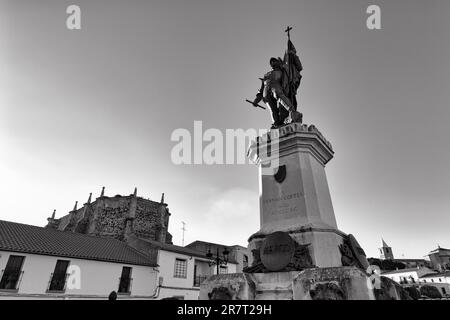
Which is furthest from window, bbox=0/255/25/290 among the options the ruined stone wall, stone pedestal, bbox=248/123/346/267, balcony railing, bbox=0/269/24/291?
the ruined stone wall

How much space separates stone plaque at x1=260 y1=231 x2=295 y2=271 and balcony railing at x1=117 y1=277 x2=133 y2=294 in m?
19.5

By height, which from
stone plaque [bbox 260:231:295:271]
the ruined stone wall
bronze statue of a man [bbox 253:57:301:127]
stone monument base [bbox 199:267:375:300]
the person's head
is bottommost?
stone monument base [bbox 199:267:375:300]

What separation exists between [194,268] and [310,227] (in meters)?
24.0

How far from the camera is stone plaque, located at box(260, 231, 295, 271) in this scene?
3.53m

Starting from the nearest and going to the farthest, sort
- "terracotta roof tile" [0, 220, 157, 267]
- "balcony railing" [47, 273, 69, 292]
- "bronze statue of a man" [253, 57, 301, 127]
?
1. "bronze statue of a man" [253, 57, 301, 127]
2. "balcony railing" [47, 273, 69, 292]
3. "terracotta roof tile" [0, 220, 157, 267]

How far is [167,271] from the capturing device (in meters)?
22.8

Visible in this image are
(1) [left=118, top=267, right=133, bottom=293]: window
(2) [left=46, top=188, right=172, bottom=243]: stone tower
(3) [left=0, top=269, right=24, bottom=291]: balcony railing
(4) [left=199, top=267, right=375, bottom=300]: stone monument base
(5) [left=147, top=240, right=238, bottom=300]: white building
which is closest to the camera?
(4) [left=199, top=267, right=375, bottom=300]: stone monument base

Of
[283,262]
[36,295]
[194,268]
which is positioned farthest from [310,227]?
[194,268]

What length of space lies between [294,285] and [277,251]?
2.54 feet

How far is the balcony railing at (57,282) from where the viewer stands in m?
16.6

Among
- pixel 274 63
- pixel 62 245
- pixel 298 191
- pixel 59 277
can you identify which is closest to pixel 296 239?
pixel 298 191

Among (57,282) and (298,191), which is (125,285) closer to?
(57,282)

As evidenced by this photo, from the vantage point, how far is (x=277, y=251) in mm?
3641

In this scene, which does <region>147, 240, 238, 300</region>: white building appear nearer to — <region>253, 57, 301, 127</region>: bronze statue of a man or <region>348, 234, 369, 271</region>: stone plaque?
<region>253, 57, 301, 127</region>: bronze statue of a man
